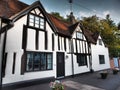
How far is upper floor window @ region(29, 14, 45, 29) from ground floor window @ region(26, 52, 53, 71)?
88.1 inches

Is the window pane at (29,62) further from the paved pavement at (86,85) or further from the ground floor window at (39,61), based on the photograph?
the paved pavement at (86,85)

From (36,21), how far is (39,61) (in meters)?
3.20

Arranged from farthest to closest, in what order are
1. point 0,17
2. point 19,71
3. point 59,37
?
point 59,37 < point 19,71 < point 0,17

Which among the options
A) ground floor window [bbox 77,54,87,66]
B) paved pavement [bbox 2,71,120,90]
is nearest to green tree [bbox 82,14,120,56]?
ground floor window [bbox 77,54,87,66]

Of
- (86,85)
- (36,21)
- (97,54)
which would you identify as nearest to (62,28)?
(36,21)

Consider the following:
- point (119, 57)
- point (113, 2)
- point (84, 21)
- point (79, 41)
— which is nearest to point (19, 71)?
point (113, 2)

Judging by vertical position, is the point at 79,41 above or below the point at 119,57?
above

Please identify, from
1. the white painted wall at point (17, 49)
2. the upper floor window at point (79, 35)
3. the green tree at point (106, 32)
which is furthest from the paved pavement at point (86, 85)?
the green tree at point (106, 32)

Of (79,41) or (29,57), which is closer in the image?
(29,57)

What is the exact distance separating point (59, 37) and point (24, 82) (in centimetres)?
534

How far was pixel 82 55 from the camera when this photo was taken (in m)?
14.2

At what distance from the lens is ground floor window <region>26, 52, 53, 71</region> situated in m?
8.52

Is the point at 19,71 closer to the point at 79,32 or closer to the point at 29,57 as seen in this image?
the point at 29,57

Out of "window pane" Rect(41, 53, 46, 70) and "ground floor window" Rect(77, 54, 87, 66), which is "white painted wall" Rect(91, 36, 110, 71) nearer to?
"ground floor window" Rect(77, 54, 87, 66)
